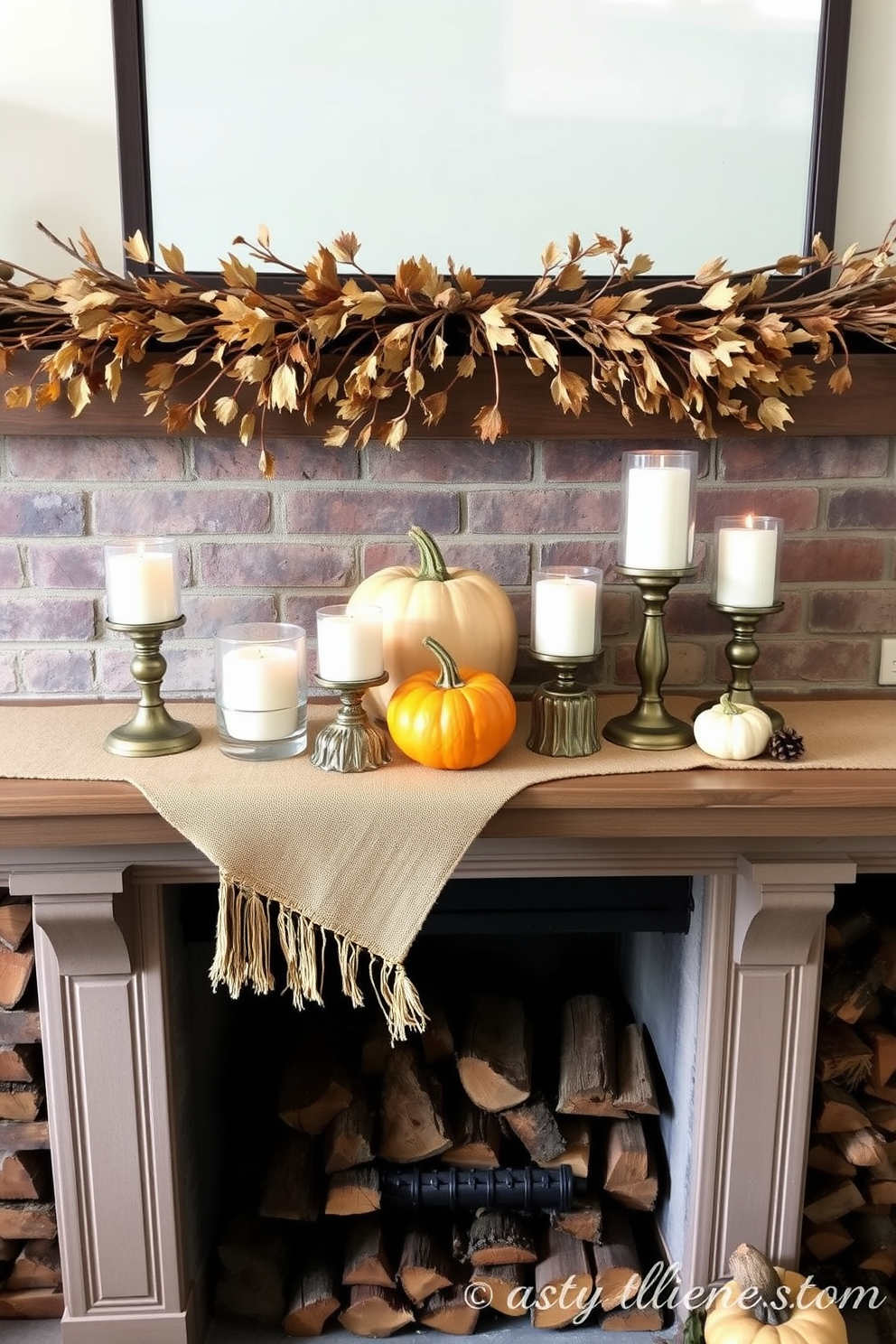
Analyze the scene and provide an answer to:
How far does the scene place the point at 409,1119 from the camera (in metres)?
1.72

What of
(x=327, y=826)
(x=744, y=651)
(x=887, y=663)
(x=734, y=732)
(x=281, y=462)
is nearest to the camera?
(x=327, y=826)

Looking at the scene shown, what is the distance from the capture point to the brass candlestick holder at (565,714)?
1456mm

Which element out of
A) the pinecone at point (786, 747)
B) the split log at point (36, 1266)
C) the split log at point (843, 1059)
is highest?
the pinecone at point (786, 747)

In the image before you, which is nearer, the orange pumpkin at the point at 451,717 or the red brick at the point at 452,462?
the orange pumpkin at the point at 451,717

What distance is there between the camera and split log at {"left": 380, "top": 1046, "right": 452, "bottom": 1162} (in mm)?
1700

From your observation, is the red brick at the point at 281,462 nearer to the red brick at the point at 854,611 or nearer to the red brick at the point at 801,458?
the red brick at the point at 801,458

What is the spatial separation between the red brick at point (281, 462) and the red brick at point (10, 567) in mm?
308

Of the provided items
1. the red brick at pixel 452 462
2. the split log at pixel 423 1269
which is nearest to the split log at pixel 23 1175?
the split log at pixel 423 1269

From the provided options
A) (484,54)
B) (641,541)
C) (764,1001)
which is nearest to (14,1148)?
(764,1001)

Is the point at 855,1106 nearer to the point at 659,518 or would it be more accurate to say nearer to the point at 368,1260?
the point at 368,1260

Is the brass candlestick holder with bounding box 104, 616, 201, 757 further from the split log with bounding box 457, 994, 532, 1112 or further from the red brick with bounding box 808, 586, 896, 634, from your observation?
the red brick with bounding box 808, 586, 896, 634

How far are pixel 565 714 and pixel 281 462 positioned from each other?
1.93ft

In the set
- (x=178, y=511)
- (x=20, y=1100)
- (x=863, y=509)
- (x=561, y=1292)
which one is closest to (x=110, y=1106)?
(x=20, y=1100)

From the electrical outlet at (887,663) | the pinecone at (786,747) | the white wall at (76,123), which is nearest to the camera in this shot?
the pinecone at (786,747)
